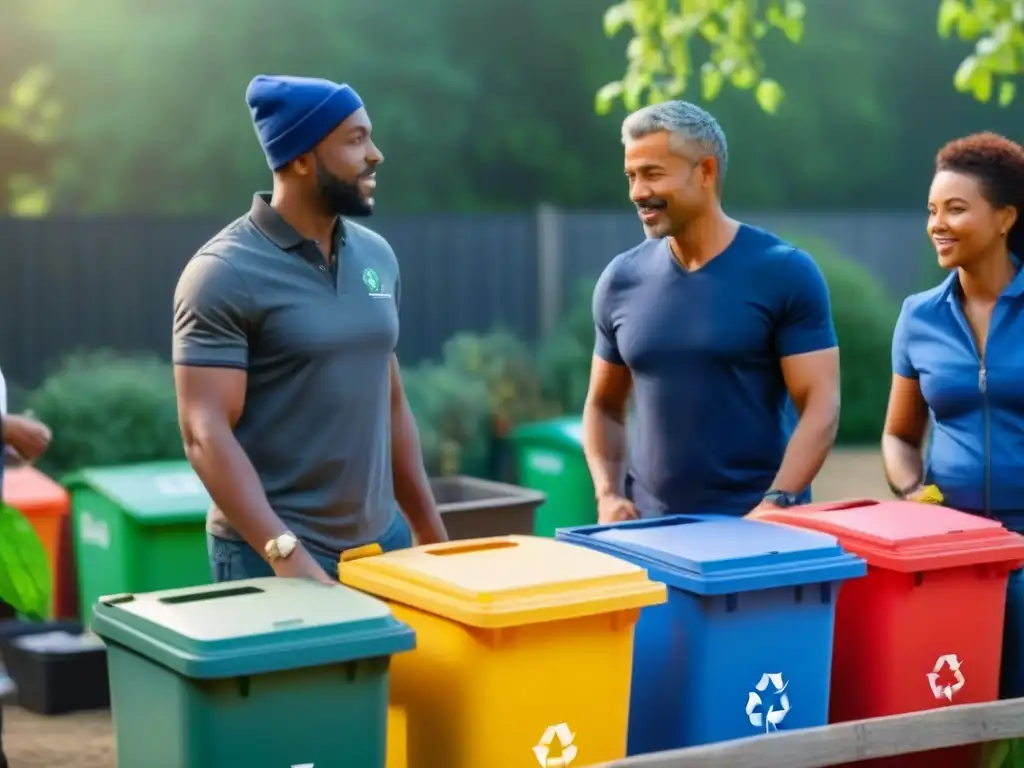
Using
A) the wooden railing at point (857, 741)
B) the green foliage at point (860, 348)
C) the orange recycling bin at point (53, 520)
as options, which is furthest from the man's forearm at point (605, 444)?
→ the green foliage at point (860, 348)

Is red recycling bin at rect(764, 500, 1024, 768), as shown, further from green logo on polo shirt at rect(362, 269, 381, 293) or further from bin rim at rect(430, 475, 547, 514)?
bin rim at rect(430, 475, 547, 514)

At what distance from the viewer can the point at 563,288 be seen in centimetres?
1672

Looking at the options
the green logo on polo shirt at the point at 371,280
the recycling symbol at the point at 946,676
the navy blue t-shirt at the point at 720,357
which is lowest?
the recycling symbol at the point at 946,676

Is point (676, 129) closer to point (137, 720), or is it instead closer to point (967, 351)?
point (967, 351)

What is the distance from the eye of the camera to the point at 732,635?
381 cm

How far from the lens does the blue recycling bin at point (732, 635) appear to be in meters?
3.79

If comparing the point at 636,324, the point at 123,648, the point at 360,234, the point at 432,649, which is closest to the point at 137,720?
the point at 123,648

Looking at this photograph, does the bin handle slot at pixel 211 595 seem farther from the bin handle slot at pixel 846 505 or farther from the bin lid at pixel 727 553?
the bin handle slot at pixel 846 505

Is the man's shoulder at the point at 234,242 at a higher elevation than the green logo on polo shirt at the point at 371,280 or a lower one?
higher

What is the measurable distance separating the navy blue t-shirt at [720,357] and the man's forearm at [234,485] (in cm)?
122

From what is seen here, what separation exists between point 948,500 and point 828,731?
1.09m

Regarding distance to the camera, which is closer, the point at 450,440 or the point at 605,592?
the point at 605,592

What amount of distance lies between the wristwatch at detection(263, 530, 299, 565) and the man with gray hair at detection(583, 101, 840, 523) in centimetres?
122

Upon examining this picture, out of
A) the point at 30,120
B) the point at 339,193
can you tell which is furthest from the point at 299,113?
the point at 30,120
